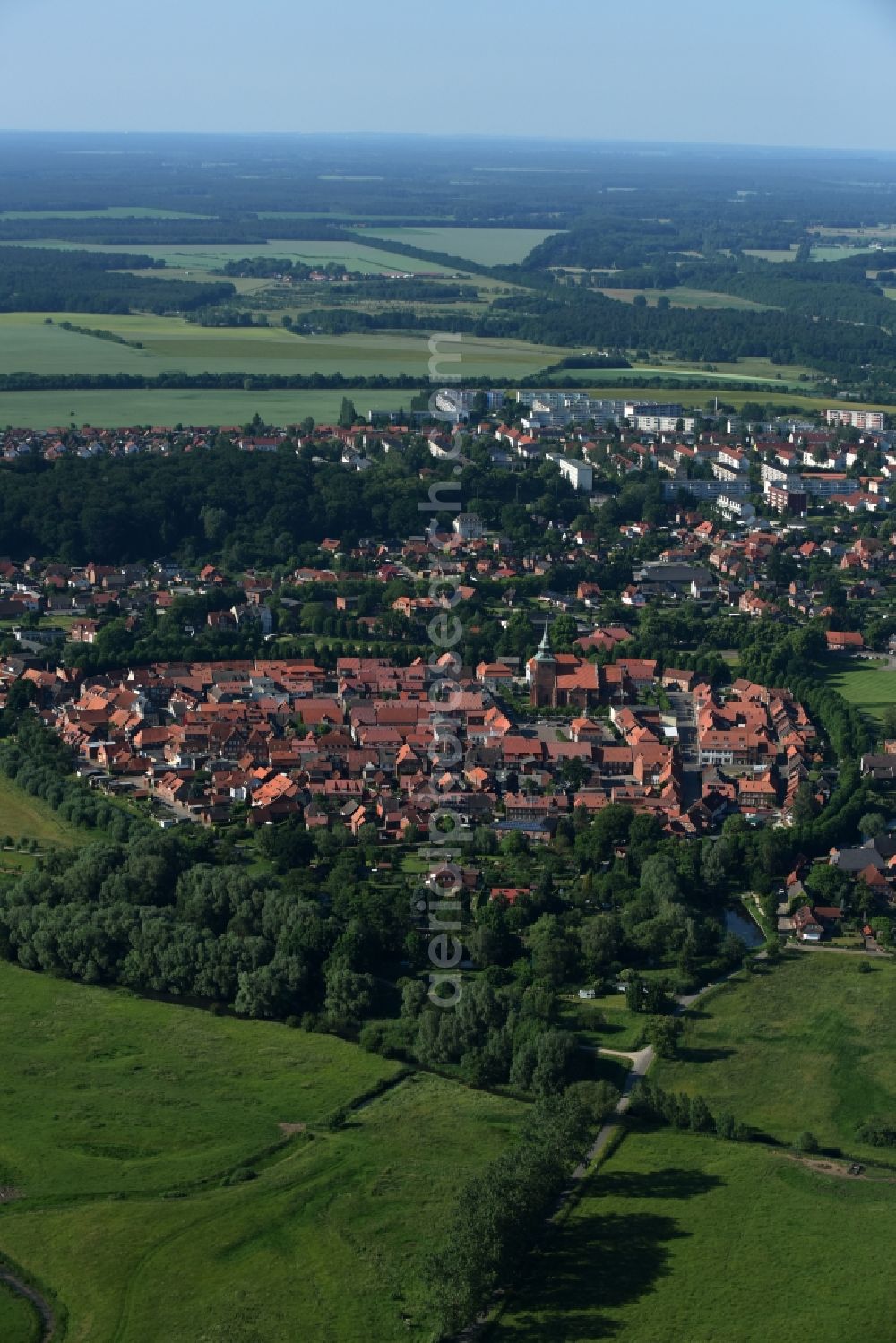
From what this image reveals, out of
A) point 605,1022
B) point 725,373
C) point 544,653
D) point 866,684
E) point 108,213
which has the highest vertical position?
point 108,213

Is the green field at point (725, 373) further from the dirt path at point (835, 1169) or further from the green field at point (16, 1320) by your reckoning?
the green field at point (16, 1320)

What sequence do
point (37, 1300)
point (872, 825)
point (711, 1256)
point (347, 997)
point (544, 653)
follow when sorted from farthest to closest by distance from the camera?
point (544, 653) → point (872, 825) → point (347, 997) → point (711, 1256) → point (37, 1300)

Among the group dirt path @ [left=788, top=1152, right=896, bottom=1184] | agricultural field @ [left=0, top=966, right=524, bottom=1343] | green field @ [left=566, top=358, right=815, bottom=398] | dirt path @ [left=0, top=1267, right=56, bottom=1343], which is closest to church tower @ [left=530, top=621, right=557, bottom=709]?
agricultural field @ [left=0, top=966, right=524, bottom=1343]

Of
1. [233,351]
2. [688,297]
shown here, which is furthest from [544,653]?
[688,297]

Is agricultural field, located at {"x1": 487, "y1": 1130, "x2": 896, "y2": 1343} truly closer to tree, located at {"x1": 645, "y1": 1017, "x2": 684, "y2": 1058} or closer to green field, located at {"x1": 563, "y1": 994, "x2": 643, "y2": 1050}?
tree, located at {"x1": 645, "y1": 1017, "x2": 684, "y2": 1058}

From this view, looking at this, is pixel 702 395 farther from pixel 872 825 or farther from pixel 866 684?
pixel 872 825

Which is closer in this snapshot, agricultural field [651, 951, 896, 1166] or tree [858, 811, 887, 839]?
agricultural field [651, 951, 896, 1166]
